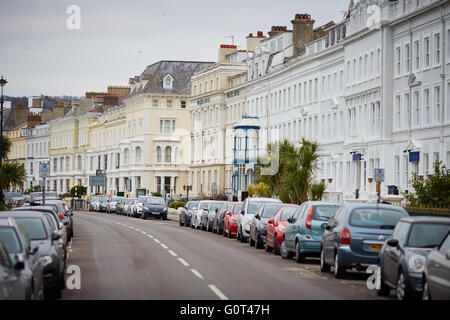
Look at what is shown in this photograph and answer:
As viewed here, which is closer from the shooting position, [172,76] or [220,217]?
[220,217]

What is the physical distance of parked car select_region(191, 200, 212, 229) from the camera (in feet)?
169

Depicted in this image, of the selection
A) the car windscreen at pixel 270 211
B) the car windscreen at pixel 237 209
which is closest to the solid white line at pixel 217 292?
the car windscreen at pixel 270 211

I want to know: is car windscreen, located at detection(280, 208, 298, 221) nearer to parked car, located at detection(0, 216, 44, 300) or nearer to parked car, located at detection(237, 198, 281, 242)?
parked car, located at detection(237, 198, 281, 242)

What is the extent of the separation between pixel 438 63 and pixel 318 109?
2237 centimetres

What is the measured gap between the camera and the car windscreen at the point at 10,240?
14398 millimetres

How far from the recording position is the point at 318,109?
7006cm

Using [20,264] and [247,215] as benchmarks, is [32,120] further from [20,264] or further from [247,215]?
[20,264]

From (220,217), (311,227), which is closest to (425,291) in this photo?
(311,227)

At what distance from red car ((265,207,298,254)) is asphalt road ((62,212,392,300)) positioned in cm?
42

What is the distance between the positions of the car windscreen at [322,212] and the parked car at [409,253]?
26.2 feet

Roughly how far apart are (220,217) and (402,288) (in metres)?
28.9

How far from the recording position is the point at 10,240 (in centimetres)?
1455

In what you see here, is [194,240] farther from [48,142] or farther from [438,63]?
[48,142]
